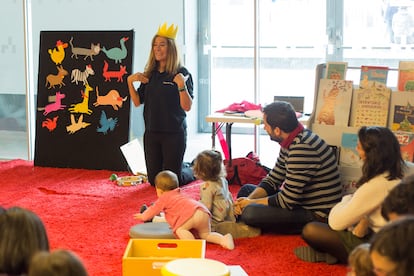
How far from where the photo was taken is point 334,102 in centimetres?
429

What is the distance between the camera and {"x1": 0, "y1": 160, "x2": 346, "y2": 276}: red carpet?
369 cm

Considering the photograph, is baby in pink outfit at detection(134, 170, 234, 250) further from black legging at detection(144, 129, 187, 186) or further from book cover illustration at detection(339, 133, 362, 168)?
black legging at detection(144, 129, 187, 186)

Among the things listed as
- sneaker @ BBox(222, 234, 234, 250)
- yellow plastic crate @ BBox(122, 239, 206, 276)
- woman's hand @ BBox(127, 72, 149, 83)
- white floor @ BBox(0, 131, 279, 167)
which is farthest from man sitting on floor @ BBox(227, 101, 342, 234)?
white floor @ BBox(0, 131, 279, 167)

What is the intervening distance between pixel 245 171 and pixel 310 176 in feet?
4.83

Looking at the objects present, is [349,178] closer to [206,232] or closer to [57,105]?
[206,232]

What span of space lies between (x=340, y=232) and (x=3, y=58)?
3943 mm

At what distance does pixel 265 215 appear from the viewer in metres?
4.03

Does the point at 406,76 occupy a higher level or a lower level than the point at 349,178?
higher

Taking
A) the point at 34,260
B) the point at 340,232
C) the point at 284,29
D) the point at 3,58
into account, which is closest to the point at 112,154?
the point at 3,58

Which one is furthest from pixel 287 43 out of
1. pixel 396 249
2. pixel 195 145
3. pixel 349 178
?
pixel 396 249

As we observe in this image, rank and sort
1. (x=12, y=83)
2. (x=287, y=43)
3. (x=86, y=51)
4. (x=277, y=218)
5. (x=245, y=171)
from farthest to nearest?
(x=12, y=83), (x=287, y=43), (x=86, y=51), (x=245, y=171), (x=277, y=218)

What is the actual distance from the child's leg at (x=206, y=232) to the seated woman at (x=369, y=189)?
647 mm

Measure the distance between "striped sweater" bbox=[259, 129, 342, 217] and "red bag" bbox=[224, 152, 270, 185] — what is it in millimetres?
1279

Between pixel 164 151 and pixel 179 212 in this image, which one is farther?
pixel 164 151
